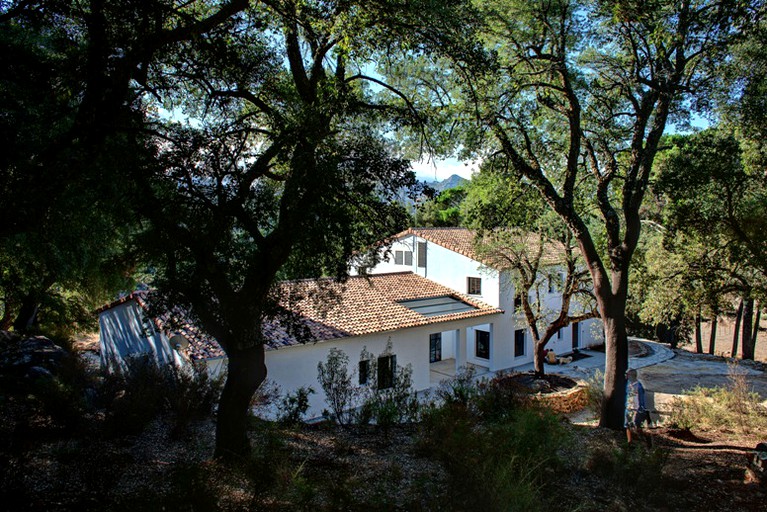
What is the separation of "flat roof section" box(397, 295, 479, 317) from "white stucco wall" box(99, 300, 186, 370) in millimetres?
9001

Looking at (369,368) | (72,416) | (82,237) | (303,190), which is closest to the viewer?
(303,190)

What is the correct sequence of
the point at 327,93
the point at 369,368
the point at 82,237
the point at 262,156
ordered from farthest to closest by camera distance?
the point at 82,237 < the point at 369,368 < the point at 327,93 < the point at 262,156

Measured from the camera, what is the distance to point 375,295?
2012 centimetres

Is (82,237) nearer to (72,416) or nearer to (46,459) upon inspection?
(72,416)

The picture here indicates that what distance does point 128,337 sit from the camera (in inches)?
683

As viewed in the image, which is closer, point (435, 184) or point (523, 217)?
point (435, 184)

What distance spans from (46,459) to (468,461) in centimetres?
489

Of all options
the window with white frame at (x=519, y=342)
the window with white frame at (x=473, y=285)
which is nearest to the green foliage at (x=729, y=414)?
the window with white frame at (x=473, y=285)

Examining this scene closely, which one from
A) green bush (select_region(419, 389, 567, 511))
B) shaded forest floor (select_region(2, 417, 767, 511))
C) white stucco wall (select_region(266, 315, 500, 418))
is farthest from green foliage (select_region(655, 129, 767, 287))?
white stucco wall (select_region(266, 315, 500, 418))

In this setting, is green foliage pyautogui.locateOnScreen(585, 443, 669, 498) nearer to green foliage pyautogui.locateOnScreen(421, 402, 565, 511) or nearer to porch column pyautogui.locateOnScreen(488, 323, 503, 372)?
green foliage pyautogui.locateOnScreen(421, 402, 565, 511)

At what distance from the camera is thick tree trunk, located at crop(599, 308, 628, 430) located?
31.1 ft

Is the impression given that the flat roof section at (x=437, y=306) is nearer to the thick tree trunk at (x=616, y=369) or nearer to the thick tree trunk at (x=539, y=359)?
the thick tree trunk at (x=539, y=359)

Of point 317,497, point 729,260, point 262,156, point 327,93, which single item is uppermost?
point 327,93

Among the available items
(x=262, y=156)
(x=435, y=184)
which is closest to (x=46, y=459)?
(x=262, y=156)
